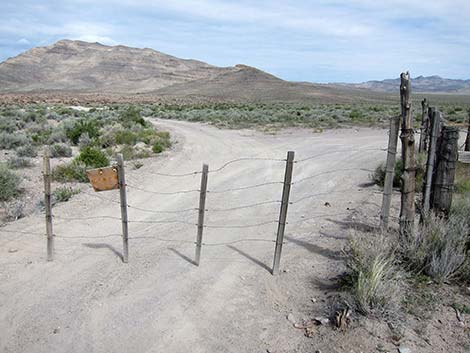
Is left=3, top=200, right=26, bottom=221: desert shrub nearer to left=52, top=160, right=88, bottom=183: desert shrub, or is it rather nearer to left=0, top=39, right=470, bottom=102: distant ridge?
left=52, top=160, right=88, bottom=183: desert shrub

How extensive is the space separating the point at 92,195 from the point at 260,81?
120m

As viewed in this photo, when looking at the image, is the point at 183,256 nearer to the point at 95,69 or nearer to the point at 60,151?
the point at 60,151

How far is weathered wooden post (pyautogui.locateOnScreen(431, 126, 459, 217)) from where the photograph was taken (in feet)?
23.3

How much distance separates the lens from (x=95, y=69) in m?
164

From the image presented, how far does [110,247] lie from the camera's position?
8.12 m

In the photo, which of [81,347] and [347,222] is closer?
[81,347]

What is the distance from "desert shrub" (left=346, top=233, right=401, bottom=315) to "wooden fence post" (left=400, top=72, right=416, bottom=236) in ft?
2.45

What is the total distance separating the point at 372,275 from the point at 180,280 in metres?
2.76

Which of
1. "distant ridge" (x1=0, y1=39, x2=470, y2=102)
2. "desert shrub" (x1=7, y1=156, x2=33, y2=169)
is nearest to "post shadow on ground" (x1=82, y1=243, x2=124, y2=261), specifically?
"desert shrub" (x1=7, y1=156, x2=33, y2=169)

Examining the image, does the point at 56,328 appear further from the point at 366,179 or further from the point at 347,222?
the point at 366,179

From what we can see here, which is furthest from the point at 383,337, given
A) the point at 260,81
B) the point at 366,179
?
the point at 260,81

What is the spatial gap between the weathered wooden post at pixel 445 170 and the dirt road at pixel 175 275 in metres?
1.81

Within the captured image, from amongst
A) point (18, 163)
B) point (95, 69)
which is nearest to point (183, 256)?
point (18, 163)

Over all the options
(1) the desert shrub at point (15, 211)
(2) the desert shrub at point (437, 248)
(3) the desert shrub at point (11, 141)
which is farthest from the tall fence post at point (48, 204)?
(3) the desert shrub at point (11, 141)
